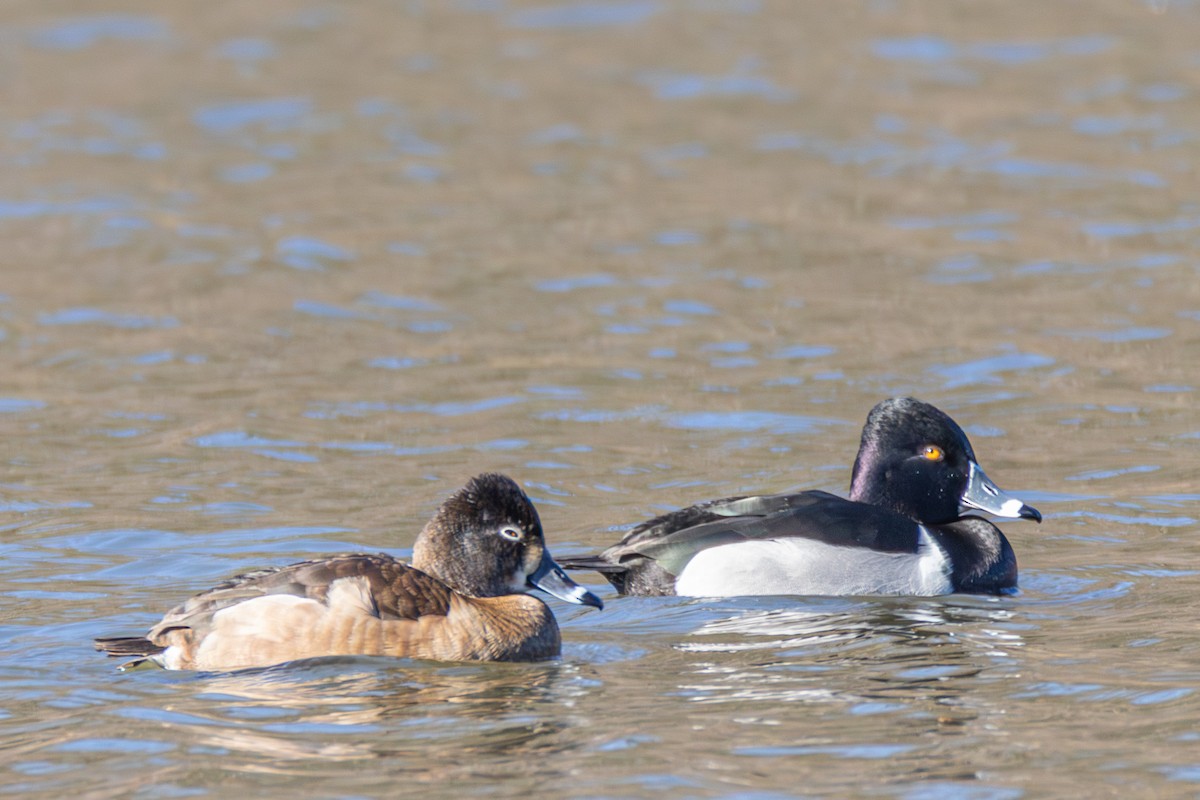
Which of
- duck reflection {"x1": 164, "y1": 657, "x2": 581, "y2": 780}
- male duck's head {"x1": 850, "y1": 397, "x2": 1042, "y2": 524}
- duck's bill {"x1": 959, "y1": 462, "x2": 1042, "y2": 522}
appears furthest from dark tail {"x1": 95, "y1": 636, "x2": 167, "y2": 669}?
duck's bill {"x1": 959, "y1": 462, "x2": 1042, "y2": 522}

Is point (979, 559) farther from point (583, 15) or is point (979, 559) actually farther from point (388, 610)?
point (583, 15)

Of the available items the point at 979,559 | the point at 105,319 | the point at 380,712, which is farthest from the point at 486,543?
the point at 105,319

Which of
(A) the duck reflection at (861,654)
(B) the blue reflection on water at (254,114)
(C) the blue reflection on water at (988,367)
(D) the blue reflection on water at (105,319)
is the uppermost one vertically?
(B) the blue reflection on water at (254,114)


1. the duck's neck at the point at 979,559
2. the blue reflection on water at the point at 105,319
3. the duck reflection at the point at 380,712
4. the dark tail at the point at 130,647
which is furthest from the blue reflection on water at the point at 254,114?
the duck reflection at the point at 380,712

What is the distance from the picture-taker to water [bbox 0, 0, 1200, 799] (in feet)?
21.8

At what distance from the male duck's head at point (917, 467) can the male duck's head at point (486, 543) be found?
204 cm

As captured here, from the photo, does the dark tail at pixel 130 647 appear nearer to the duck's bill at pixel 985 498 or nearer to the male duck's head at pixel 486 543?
the male duck's head at pixel 486 543

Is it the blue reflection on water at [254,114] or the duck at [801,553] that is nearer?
the duck at [801,553]

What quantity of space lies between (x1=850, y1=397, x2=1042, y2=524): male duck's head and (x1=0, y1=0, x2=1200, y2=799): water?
1.77ft

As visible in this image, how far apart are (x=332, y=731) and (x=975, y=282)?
31.3 feet

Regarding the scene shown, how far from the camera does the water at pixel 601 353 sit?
6648 mm

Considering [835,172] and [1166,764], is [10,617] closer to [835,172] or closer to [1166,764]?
[1166,764]

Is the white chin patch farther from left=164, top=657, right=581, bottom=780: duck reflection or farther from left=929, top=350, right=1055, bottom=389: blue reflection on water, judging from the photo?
left=929, top=350, right=1055, bottom=389: blue reflection on water

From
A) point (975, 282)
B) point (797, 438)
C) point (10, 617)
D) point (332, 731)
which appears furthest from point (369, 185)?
point (332, 731)
